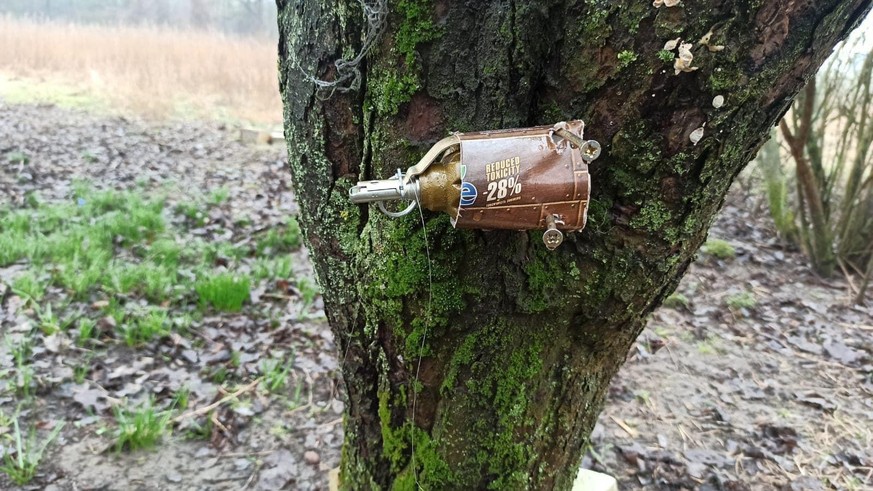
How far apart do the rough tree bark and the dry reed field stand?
22.3 ft

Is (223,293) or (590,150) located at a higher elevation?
(590,150)

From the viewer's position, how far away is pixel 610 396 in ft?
8.91

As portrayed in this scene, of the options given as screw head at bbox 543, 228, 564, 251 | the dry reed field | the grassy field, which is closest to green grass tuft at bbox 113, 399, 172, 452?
the grassy field

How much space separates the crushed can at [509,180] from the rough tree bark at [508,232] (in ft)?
0.36

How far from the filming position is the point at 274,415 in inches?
98.3

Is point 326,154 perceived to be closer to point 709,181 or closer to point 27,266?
point 709,181

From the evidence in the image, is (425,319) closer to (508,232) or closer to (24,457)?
(508,232)

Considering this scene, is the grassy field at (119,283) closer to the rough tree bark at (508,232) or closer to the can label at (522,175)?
the rough tree bark at (508,232)

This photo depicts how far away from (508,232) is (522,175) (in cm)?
21

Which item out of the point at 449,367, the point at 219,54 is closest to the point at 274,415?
the point at 449,367

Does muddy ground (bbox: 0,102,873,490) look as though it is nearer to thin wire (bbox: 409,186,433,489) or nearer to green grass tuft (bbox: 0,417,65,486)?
green grass tuft (bbox: 0,417,65,486)

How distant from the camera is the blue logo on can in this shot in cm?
82

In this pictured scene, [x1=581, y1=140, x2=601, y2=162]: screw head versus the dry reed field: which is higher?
[x1=581, y1=140, x2=601, y2=162]: screw head

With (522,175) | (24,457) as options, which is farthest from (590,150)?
(24,457)
